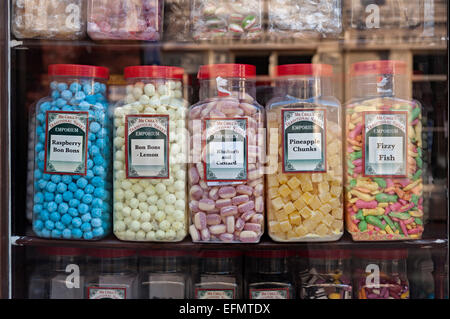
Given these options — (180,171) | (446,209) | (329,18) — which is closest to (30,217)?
(180,171)

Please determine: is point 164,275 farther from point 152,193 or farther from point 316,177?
point 316,177

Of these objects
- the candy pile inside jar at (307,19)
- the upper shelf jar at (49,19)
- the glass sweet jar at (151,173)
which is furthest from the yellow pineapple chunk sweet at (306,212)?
the upper shelf jar at (49,19)

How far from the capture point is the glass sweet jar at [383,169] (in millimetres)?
1201

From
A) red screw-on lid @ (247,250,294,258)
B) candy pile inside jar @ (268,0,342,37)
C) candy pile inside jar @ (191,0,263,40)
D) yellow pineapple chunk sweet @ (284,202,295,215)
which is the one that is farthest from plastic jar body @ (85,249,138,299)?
candy pile inside jar @ (268,0,342,37)

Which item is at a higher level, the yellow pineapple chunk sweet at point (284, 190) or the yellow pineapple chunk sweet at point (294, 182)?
the yellow pineapple chunk sweet at point (294, 182)

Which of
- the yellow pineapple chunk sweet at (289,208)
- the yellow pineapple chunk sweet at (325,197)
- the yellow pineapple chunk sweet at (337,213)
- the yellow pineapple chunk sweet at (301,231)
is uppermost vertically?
the yellow pineapple chunk sweet at (325,197)

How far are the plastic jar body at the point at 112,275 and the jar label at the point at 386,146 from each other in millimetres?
716

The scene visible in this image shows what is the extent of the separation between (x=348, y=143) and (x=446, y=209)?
0.32 metres

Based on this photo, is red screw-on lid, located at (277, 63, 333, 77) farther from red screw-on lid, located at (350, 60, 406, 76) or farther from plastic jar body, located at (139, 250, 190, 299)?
plastic jar body, located at (139, 250, 190, 299)

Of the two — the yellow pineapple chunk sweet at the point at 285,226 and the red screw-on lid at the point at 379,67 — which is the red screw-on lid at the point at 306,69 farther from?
the yellow pineapple chunk sweet at the point at 285,226

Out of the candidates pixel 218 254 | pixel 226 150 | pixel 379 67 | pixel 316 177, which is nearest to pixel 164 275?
pixel 218 254

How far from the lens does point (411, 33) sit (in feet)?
4.27

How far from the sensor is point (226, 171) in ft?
3.88
